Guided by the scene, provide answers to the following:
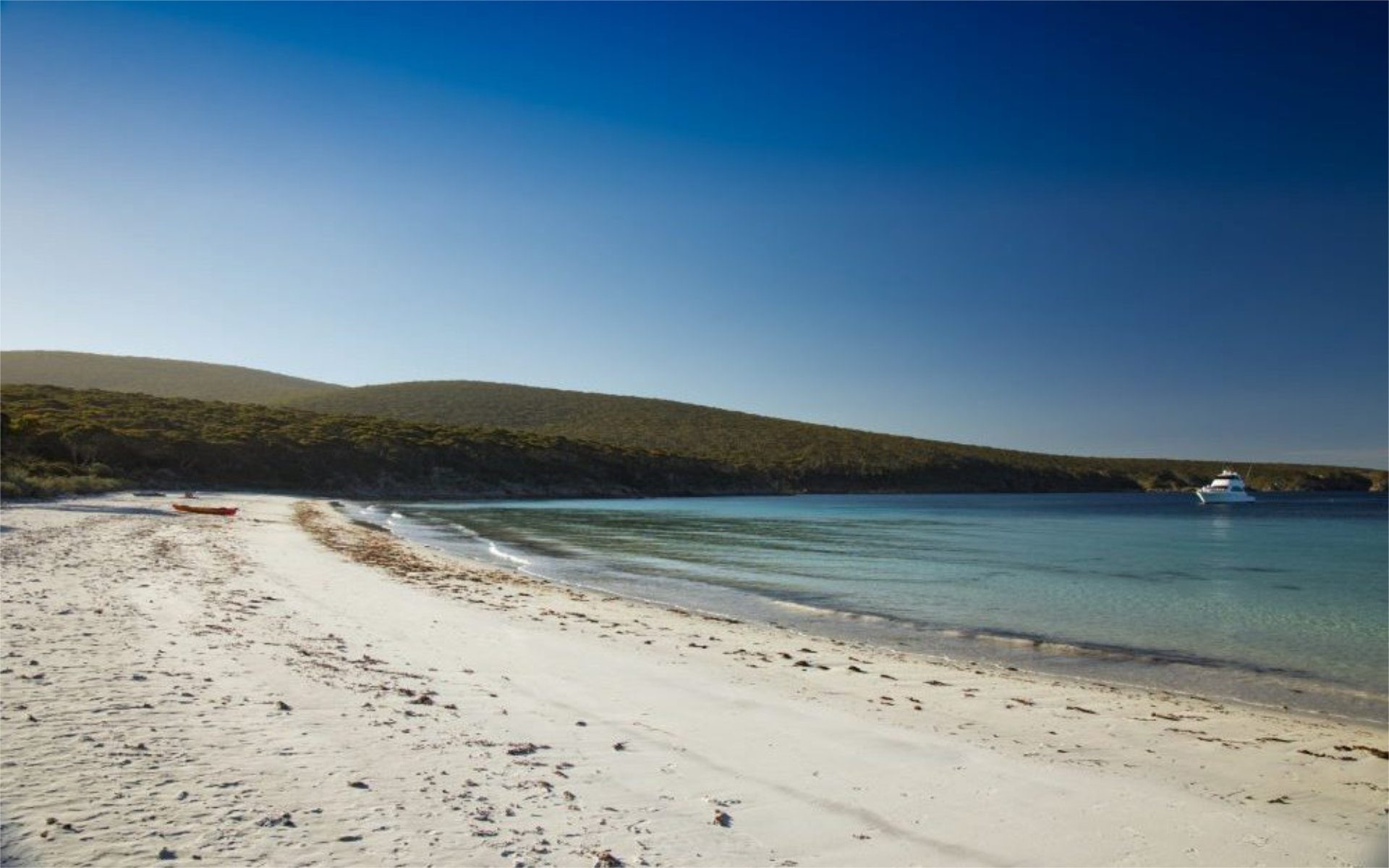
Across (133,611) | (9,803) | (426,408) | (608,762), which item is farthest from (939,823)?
(426,408)

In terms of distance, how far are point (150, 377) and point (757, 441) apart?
10399 centimetres

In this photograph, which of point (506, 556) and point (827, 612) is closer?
point (827, 612)

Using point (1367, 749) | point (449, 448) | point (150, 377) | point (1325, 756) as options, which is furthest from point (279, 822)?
point (150, 377)

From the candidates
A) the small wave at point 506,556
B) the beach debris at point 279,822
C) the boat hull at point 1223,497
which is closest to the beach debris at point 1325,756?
the beach debris at point 279,822

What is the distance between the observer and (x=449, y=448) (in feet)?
265

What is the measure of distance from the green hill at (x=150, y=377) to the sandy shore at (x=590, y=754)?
406 ft

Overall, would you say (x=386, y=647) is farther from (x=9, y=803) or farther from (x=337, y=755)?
(x=9, y=803)

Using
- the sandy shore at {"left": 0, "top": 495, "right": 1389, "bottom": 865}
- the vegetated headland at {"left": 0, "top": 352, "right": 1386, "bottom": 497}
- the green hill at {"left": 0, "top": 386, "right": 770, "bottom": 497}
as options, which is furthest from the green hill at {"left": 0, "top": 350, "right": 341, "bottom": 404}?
the sandy shore at {"left": 0, "top": 495, "right": 1389, "bottom": 865}

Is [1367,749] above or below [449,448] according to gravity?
below

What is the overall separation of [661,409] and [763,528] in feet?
316

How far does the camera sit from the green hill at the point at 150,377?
123250 mm

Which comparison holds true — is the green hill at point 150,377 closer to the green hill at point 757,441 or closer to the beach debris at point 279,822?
the green hill at point 757,441

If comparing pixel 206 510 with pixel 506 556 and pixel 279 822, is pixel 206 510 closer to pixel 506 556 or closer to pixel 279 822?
pixel 506 556

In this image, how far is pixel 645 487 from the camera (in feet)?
291
